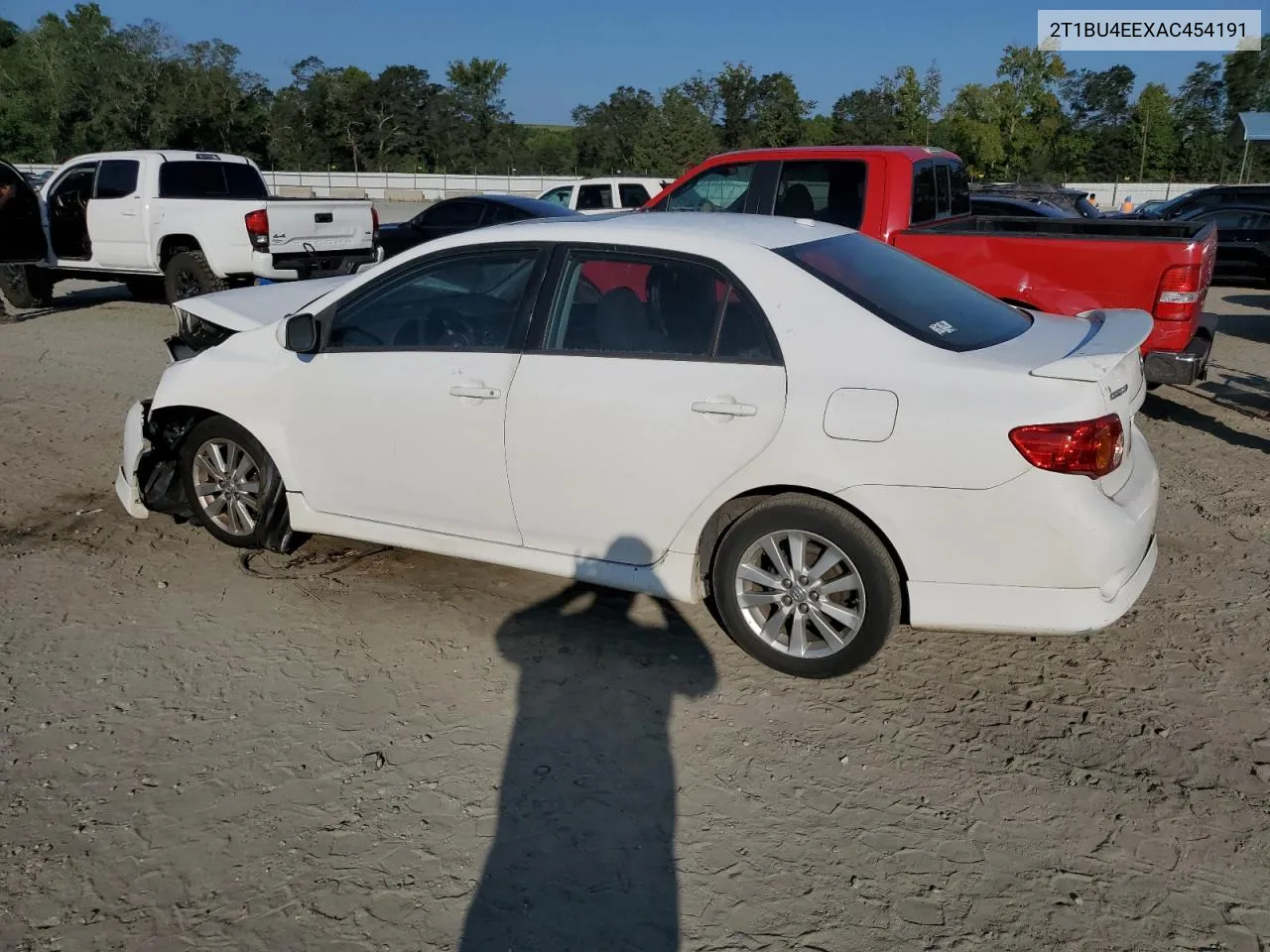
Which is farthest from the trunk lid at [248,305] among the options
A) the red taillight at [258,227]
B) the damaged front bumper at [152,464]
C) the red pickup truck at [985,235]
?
the red taillight at [258,227]

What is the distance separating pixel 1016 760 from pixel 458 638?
2.25m

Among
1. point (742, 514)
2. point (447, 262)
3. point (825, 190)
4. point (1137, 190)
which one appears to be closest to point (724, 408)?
point (742, 514)

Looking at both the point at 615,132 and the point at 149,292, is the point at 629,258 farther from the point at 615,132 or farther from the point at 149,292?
the point at 615,132

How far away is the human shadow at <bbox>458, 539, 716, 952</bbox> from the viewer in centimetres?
276

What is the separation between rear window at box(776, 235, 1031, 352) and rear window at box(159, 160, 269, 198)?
10316 mm

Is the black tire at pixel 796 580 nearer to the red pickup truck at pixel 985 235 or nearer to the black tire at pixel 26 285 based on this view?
the red pickup truck at pixel 985 235

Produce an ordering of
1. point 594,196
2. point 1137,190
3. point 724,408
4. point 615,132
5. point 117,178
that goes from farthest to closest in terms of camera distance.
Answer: point 615,132 → point 1137,190 → point 594,196 → point 117,178 → point 724,408

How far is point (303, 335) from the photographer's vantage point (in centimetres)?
455

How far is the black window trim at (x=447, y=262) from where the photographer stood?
4.27 meters

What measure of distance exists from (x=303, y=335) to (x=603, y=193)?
553 inches

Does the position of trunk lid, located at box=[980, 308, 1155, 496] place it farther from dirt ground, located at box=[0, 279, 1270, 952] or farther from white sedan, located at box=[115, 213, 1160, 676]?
dirt ground, located at box=[0, 279, 1270, 952]

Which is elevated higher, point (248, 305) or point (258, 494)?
point (248, 305)

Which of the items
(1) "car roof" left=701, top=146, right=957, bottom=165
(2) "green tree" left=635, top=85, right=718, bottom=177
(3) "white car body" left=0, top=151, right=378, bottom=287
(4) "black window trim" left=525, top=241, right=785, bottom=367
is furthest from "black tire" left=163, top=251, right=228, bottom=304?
(2) "green tree" left=635, top=85, right=718, bottom=177

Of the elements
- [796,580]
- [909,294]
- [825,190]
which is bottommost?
[796,580]
